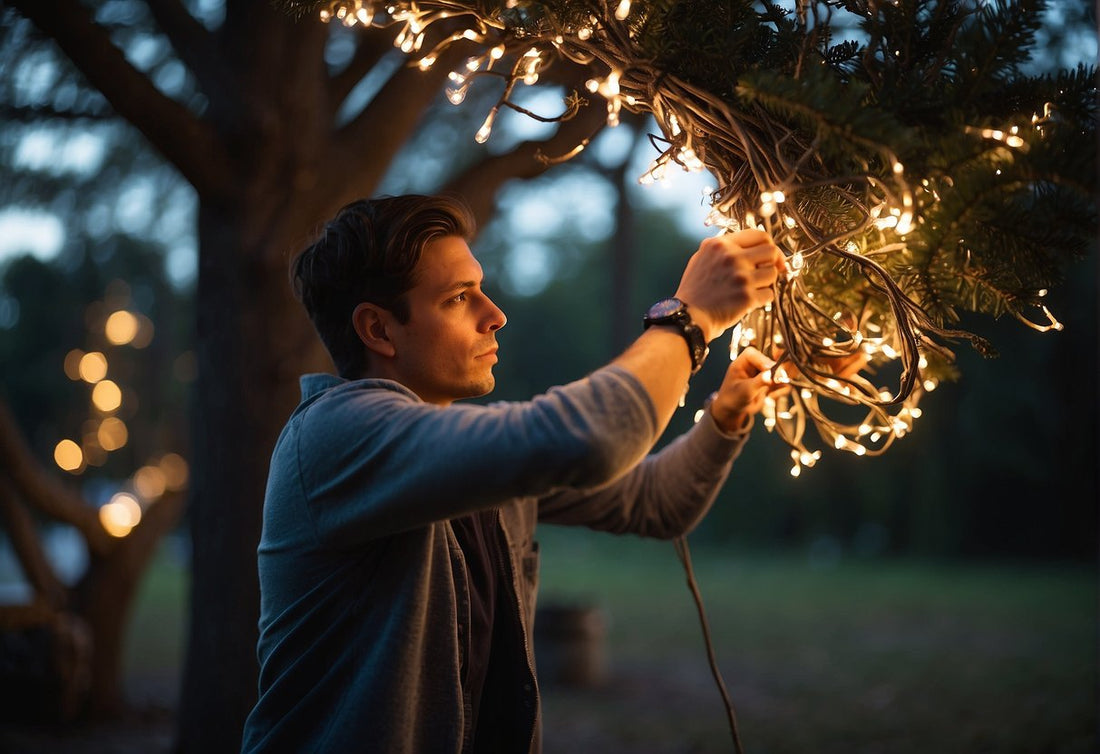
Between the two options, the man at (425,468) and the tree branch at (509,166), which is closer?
the man at (425,468)

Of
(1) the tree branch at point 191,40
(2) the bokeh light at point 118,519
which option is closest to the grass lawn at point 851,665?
(2) the bokeh light at point 118,519

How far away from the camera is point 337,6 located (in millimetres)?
1541

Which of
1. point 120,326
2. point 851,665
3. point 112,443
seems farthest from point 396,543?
point 120,326

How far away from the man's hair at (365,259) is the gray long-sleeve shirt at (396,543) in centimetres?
11

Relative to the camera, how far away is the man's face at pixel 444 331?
1.63 meters

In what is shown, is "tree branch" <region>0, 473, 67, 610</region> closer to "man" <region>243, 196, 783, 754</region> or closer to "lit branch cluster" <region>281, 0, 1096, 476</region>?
"man" <region>243, 196, 783, 754</region>

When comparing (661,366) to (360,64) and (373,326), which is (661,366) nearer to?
(373,326)

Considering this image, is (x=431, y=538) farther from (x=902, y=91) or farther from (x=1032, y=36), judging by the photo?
(x=1032, y=36)

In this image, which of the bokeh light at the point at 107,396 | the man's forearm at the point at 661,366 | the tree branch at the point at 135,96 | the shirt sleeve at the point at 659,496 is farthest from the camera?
the bokeh light at the point at 107,396

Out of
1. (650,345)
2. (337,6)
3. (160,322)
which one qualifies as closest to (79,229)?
(337,6)

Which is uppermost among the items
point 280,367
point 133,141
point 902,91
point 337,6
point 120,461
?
point 133,141

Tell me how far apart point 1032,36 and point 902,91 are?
178 millimetres

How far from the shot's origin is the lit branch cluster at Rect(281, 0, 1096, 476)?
1193mm

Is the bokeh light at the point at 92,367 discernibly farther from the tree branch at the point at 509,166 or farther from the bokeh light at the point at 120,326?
the tree branch at the point at 509,166
